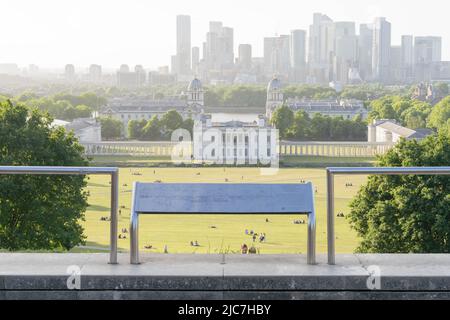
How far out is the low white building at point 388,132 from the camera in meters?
60.8

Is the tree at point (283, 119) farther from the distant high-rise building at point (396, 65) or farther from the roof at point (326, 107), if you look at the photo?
the distant high-rise building at point (396, 65)

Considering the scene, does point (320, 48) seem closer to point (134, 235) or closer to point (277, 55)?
point (277, 55)

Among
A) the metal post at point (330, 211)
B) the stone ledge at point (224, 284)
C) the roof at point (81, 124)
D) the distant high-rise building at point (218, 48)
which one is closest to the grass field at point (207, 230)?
the metal post at point (330, 211)

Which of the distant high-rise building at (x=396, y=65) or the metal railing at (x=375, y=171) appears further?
the distant high-rise building at (x=396, y=65)

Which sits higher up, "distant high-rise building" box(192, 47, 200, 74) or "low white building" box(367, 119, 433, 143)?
"distant high-rise building" box(192, 47, 200, 74)

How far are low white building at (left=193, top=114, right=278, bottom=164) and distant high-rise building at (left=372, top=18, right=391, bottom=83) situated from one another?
116m

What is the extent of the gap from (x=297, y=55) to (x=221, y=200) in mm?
186177

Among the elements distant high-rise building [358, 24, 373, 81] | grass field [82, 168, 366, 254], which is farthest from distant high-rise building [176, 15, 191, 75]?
grass field [82, 168, 366, 254]

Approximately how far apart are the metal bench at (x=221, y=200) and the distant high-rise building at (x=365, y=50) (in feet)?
608

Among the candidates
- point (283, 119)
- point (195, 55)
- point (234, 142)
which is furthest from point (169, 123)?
point (195, 55)

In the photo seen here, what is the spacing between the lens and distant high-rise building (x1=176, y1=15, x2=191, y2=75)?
607 feet

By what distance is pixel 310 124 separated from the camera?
78.2 metres

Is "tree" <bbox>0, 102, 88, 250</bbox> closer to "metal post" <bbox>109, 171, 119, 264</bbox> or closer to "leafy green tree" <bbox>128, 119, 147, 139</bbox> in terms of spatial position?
"metal post" <bbox>109, 171, 119, 264</bbox>
